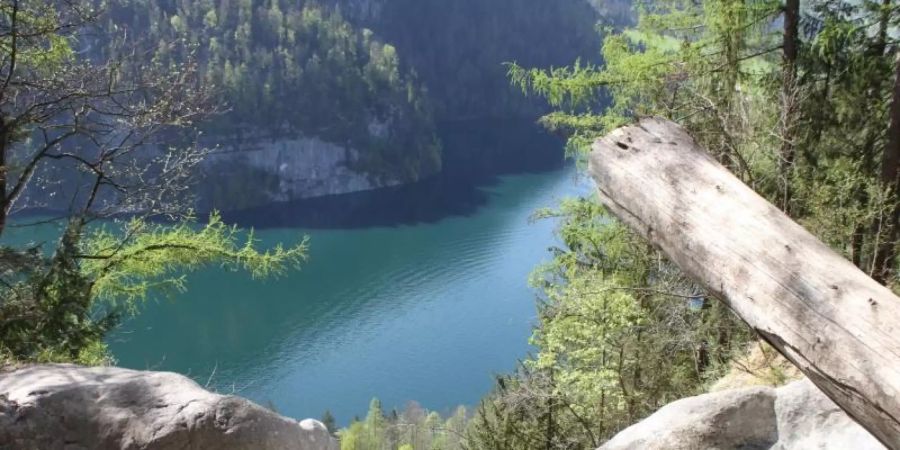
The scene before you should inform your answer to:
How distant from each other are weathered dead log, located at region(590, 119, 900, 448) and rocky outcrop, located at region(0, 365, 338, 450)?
217 centimetres

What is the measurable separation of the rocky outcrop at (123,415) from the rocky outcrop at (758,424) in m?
1.87

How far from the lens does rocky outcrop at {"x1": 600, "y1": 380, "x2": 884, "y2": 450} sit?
11.3ft

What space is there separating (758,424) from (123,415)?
9.95 ft

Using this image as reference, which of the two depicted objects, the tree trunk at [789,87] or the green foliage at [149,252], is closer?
the tree trunk at [789,87]

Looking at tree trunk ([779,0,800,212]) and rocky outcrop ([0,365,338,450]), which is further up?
tree trunk ([779,0,800,212])

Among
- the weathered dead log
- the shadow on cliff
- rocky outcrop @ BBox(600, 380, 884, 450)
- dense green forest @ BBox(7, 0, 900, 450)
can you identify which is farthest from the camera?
the shadow on cliff

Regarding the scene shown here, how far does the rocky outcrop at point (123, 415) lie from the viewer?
362 cm

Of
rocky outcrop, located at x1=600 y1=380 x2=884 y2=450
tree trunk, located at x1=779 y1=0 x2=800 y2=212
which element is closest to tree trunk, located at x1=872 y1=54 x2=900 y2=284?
tree trunk, located at x1=779 y1=0 x2=800 y2=212

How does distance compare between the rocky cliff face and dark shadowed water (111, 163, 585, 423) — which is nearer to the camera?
dark shadowed water (111, 163, 585, 423)

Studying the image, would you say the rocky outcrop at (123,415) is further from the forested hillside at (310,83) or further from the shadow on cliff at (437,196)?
the forested hillside at (310,83)

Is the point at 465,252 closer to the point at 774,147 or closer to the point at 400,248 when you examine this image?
the point at 400,248

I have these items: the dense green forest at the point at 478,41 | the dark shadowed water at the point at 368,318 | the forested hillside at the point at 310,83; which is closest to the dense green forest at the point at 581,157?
the dark shadowed water at the point at 368,318

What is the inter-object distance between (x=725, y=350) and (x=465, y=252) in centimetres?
4206

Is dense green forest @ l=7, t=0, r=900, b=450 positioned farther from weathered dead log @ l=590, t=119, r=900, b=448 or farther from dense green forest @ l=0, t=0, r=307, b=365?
weathered dead log @ l=590, t=119, r=900, b=448
